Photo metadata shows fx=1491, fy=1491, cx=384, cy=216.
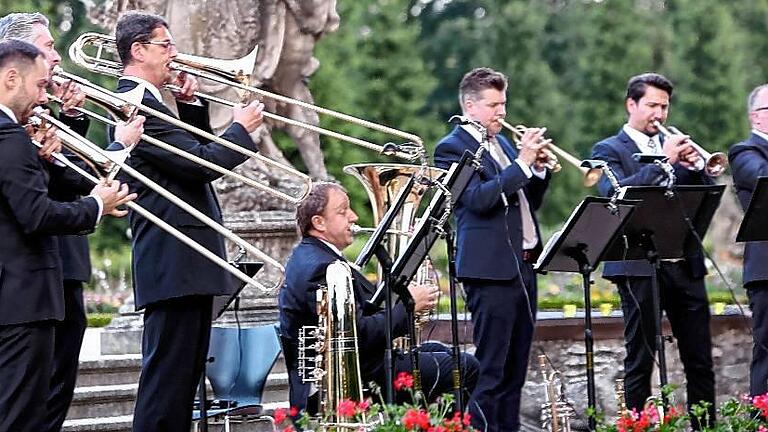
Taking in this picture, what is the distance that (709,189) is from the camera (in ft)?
23.6

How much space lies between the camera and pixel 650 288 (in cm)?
791

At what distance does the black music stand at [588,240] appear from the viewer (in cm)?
683

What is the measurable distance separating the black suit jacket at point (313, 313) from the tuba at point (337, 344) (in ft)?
0.94

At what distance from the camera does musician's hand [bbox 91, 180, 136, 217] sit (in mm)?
5707

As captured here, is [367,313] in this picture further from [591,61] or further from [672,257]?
[591,61]

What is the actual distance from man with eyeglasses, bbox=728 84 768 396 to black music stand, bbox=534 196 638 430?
3.62 ft

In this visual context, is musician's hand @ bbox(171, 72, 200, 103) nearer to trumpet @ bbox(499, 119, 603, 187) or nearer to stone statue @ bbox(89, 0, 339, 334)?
trumpet @ bbox(499, 119, 603, 187)

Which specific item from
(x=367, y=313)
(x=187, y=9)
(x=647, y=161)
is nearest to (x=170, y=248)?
(x=367, y=313)

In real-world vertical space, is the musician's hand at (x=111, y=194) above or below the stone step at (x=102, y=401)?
above

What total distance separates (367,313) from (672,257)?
5.83 feet

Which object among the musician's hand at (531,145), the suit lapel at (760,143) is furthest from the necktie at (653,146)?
the musician's hand at (531,145)

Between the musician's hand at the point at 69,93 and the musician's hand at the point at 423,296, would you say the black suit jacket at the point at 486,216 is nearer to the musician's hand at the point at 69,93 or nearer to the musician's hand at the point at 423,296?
the musician's hand at the point at 423,296

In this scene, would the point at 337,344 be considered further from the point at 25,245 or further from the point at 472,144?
the point at 472,144

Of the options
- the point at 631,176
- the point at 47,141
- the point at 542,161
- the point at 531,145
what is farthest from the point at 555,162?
the point at 47,141
